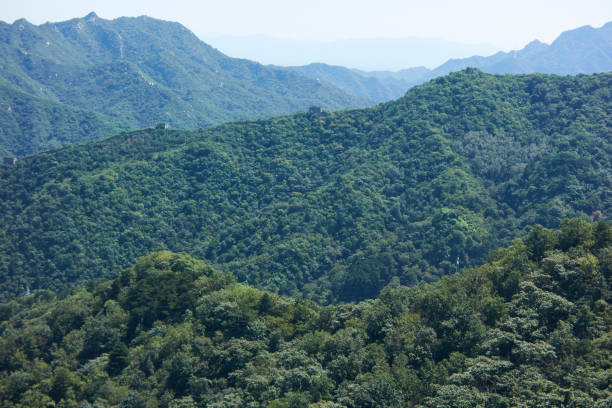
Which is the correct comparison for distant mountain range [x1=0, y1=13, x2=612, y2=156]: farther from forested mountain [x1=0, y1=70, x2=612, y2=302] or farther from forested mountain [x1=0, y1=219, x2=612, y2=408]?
forested mountain [x1=0, y1=219, x2=612, y2=408]

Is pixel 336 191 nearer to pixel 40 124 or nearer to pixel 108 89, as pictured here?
pixel 40 124

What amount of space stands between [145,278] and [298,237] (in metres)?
26.3

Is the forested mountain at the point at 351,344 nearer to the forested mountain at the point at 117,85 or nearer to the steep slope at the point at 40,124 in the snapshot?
the steep slope at the point at 40,124

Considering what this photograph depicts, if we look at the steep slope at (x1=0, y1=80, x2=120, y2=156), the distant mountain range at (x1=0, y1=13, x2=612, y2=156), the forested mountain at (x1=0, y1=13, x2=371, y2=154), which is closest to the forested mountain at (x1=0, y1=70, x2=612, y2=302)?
the steep slope at (x1=0, y1=80, x2=120, y2=156)

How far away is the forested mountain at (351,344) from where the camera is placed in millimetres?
17031

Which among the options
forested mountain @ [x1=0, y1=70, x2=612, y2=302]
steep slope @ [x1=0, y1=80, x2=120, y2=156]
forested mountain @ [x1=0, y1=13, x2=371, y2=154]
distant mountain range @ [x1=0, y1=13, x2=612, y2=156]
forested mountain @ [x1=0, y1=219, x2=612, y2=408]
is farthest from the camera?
forested mountain @ [x1=0, y1=13, x2=371, y2=154]

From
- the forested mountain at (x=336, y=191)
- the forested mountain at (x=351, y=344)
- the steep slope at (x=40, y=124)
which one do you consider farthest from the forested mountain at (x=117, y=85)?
the forested mountain at (x=351, y=344)

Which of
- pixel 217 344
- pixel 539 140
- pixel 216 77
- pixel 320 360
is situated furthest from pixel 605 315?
pixel 216 77

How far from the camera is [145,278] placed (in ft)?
101

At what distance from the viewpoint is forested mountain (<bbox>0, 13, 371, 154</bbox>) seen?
120938 mm

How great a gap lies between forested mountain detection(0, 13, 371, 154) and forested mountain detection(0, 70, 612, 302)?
5774 cm

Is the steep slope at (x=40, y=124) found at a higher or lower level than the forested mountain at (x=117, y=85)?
lower

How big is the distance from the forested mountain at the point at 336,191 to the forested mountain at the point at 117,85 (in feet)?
189

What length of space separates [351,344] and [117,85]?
149075mm
